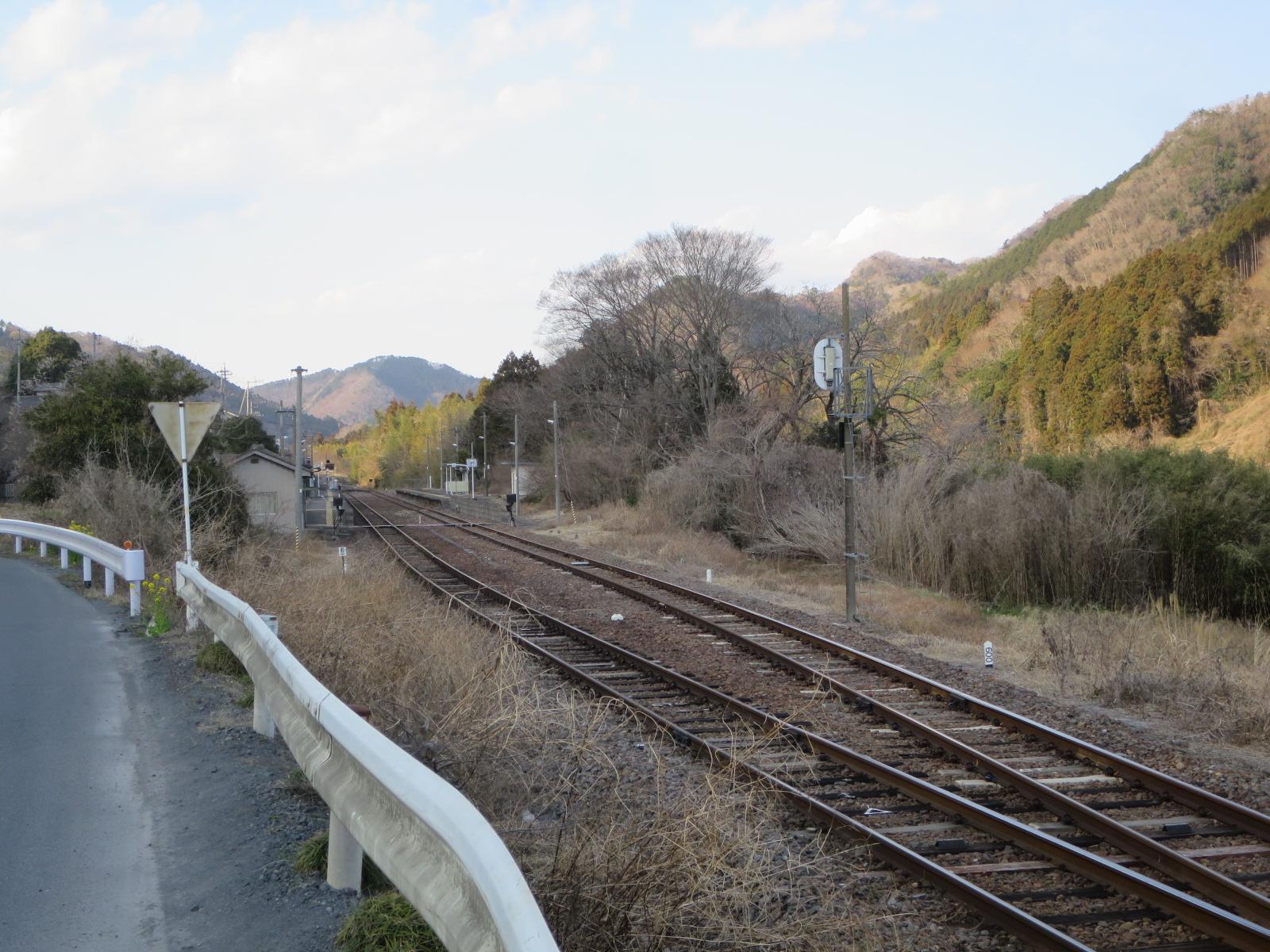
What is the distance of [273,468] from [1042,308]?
3796cm

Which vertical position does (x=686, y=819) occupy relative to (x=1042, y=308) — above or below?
below

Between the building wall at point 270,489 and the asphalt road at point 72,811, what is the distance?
95.3ft

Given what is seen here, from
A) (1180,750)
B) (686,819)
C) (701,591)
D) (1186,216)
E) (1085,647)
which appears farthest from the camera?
(1186,216)

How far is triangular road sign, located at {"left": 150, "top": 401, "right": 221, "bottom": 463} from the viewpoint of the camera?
12312 millimetres

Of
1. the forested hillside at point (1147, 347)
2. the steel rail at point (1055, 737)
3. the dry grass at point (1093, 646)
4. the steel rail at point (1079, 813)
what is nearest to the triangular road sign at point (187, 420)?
the steel rail at point (1079, 813)

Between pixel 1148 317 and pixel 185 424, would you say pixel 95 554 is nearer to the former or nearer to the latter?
pixel 185 424

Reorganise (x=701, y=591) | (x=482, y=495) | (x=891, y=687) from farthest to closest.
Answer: (x=482, y=495), (x=701, y=591), (x=891, y=687)

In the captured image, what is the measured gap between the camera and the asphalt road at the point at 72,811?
4.41m

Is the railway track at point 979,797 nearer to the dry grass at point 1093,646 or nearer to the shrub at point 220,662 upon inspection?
the dry grass at point 1093,646

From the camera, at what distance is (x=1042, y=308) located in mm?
54500

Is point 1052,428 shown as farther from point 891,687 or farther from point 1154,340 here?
point 891,687

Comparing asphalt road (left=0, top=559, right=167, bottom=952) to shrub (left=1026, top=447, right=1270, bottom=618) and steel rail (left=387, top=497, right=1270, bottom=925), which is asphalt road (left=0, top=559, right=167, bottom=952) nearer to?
steel rail (left=387, top=497, right=1270, bottom=925)

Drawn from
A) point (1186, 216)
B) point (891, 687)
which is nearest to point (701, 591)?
point (891, 687)

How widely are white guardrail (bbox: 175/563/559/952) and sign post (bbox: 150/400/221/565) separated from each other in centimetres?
713
